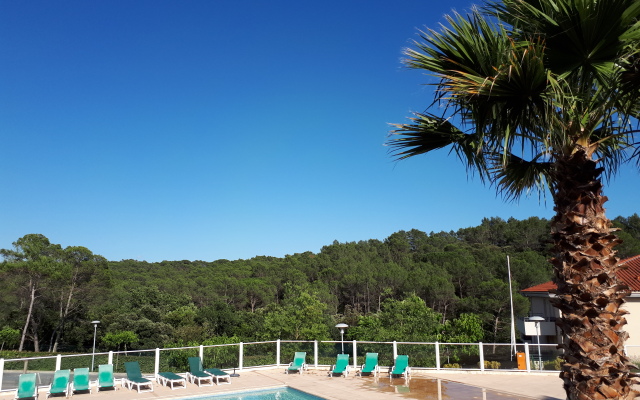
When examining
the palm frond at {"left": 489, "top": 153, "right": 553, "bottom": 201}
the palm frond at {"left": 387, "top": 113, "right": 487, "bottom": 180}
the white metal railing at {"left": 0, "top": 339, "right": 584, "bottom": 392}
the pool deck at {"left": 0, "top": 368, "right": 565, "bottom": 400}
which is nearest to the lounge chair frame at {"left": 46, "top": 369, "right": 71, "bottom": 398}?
the pool deck at {"left": 0, "top": 368, "right": 565, "bottom": 400}

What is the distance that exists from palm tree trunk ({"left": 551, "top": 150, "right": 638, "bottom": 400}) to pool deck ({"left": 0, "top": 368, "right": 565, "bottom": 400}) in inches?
215

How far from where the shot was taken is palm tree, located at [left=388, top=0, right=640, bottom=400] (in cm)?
374

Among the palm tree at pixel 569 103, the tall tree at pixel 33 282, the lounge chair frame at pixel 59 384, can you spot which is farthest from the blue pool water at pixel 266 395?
the tall tree at pixel 33 282

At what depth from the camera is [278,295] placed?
145 ft

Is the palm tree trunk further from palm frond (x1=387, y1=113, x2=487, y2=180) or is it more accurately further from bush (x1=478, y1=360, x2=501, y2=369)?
bush (x1=478, y1=360, x2=501, y2=369)

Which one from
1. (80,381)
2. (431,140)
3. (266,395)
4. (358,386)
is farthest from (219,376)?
(431,140)

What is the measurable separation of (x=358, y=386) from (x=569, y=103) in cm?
923

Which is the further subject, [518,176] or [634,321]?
[634,321]

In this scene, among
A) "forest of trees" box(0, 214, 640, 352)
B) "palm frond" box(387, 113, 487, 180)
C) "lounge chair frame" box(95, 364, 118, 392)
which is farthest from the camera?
"forest of trees" box(0, 214, 640, 352)

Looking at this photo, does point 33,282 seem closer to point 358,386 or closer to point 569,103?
point 358,386

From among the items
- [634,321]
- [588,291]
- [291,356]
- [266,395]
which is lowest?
[266,395]

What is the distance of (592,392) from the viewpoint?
377cm

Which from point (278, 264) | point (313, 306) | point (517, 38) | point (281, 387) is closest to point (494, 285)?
point (313, 306)

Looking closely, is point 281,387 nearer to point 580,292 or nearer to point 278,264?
point 580,292
